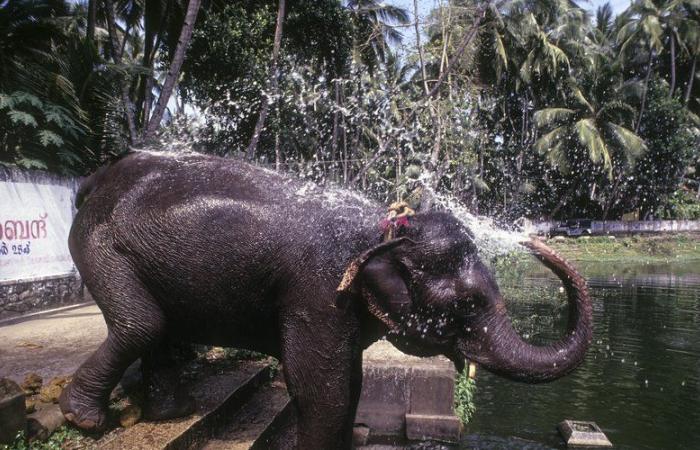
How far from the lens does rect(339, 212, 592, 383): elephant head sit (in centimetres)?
322

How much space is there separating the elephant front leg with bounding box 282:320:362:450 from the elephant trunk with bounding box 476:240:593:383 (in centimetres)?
79

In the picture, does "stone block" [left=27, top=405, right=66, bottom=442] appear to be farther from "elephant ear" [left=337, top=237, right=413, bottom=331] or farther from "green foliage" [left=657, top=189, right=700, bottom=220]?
"green foliage" [left=657, top=189, right=700, bottom=220]

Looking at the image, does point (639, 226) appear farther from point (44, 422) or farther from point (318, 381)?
point (44, 422)

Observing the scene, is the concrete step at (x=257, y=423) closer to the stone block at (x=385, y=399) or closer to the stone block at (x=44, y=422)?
the stone block at (x=44, y=422)

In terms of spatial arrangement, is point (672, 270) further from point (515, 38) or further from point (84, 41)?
point (84, 41)

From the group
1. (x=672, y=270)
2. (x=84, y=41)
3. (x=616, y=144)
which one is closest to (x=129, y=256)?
(x=84, y=41)

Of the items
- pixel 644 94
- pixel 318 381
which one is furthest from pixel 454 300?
pixel 644 94

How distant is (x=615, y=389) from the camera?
353 inches

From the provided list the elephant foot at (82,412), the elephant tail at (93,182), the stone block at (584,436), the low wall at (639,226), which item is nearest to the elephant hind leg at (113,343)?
the elephant foot at (82,412)

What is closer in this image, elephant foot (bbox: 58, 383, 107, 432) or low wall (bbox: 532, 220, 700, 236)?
elephant foot (bbox: 58, 383, 107, 432)

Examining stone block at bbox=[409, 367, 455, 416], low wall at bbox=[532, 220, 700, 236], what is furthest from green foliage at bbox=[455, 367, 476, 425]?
low wall at bbox=[532, 220, 700, 236]

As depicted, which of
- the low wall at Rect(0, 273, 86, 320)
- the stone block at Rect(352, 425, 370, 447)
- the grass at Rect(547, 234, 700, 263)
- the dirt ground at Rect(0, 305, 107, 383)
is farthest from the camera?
the grass at Rect(547, 234, 700, 263)

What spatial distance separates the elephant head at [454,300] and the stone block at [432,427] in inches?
125

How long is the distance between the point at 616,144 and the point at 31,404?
39.5m
